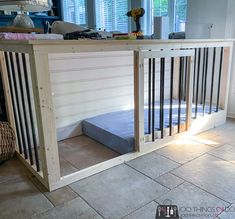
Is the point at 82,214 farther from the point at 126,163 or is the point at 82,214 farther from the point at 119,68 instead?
the point at 119,68

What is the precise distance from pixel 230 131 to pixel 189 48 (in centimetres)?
104

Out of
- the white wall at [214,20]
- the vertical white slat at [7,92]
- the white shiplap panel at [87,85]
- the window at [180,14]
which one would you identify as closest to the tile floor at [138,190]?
the vertical white slat at [7,92]

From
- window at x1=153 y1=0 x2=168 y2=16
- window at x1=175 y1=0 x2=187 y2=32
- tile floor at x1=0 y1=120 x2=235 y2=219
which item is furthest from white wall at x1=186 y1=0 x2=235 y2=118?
tile floor at x1=0 y1=120 x2=235 y2=219

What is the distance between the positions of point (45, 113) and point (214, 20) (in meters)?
2.48

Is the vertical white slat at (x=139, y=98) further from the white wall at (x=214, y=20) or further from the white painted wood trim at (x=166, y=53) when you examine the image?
the white wall at (x=214, y=20)

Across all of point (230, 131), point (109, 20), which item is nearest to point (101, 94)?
point (230, 131)

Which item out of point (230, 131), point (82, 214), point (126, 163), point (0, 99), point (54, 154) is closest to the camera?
point (82, 214)

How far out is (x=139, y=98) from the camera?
2.03m

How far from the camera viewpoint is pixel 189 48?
2.33 metres

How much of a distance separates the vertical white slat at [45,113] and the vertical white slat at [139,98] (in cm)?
73

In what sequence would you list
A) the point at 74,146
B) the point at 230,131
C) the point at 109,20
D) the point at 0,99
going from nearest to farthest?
Answer: the point at 0,99
the point at 74,146
the point at 230,131
the point at 109,20

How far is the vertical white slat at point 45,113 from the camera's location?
4.81 feet

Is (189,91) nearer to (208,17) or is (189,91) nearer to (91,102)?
(91,102)

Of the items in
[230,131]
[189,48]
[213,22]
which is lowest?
[230,131]
